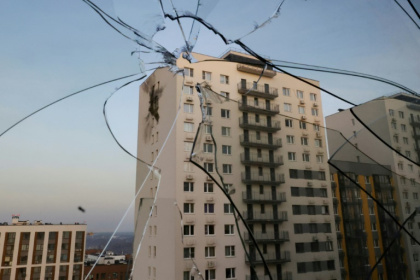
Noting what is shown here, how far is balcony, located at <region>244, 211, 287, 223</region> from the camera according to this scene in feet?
3.05

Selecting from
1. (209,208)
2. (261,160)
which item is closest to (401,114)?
(261,160)

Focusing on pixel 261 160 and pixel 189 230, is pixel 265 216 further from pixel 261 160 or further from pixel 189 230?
pixel 189 230

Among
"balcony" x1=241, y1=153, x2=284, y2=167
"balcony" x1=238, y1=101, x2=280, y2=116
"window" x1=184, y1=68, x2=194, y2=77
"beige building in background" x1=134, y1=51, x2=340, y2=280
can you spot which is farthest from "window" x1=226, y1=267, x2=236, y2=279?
"window" x1=184, y1=68, x2=194, y2=77

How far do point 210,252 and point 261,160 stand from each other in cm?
39

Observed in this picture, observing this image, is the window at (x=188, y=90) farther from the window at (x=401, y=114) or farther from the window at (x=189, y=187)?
the window at (x=401, y=114)

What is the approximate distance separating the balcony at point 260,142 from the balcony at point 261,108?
0.10m

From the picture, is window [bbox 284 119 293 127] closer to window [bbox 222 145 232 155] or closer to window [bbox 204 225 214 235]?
window [bbox 222 145 232 155]

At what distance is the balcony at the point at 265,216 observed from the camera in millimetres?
928

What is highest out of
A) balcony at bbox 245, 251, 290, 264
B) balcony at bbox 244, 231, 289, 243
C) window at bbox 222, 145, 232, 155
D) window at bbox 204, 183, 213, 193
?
window at bbox 222, 145, 232, 155

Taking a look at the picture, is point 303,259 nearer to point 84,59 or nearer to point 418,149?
point 418,149

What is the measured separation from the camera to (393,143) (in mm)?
1123

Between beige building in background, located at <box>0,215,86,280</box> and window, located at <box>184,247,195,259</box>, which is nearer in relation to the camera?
beige building in background, located at <box>0,215,86,280</box>

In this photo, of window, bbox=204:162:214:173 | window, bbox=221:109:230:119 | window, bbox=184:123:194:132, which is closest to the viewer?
window, bbox=204:162:214:173

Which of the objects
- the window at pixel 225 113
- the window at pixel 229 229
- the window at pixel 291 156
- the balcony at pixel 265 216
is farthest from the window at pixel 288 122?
the window at pixel 229 229
